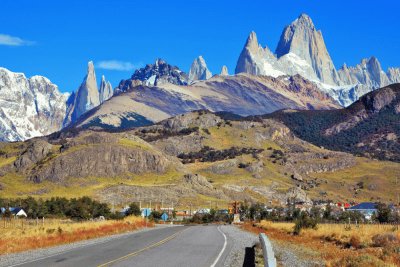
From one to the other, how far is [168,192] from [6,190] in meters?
53.8

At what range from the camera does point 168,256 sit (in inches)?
1192

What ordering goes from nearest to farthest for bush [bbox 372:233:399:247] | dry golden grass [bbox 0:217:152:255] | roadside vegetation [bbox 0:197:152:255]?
bush [bbox 372:233:399:247] < dry golden grass [bbox 0:217:152:255] < roadside vegetation [bbox 0:197:152:255]

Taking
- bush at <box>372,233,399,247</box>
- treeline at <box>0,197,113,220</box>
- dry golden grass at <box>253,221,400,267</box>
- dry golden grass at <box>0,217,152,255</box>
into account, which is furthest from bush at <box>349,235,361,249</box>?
treeline at <box>0,197,113,220</box>

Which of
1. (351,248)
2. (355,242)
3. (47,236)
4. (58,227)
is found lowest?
(351,248)

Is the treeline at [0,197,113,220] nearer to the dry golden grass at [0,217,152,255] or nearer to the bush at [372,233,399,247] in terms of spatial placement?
the dry golden grass at [0,217,152,255]

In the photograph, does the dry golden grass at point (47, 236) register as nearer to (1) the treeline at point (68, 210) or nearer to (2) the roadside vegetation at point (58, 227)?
(2) the roadside vegetation at point (58, 227)

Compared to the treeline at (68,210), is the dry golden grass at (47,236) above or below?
below

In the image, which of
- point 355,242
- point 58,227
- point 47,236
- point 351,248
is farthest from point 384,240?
point 58,227

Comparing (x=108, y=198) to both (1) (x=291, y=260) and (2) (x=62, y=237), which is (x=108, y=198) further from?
(1) (x=291, y=260)

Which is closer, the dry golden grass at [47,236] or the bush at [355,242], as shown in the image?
the bush at [355,242]

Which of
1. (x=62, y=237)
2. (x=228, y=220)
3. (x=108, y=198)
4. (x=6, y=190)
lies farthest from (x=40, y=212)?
(x=62, y=237)

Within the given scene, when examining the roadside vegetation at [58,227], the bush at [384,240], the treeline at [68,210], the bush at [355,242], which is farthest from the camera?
the treeline at [68,210]

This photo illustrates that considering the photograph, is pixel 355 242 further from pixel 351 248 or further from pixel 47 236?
pixel 47 236

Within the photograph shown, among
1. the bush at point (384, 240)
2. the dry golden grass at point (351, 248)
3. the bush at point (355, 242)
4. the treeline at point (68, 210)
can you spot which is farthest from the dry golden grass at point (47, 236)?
the treeline at point (68, 210)
